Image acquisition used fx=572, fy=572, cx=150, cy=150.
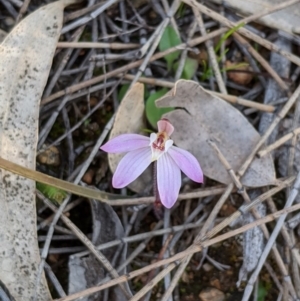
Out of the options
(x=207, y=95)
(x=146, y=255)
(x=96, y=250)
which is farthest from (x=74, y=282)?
(x=207, y=95)

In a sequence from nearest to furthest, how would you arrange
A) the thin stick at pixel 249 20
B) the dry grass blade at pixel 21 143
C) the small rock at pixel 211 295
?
the dry grass blade at pixel 21 143 → the small rock at pixel 211 295 → the thin stick at pixel 249 20

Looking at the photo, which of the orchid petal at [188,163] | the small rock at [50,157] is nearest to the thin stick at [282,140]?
the orchid petal at [188,163]

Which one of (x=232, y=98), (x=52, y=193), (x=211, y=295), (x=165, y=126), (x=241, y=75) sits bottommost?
(x=211, y=295)

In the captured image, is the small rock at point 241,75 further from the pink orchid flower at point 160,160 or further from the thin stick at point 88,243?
the thin stick at point 88,243


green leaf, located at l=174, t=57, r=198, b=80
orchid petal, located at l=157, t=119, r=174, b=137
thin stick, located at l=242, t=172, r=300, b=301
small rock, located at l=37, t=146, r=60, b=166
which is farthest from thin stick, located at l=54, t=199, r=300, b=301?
green leaf, located at l=174, t=57, r=198, b=80

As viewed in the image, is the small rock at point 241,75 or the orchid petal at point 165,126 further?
the small rock at point 241,75

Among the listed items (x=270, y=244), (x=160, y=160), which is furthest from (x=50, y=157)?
(x=270, y=244)

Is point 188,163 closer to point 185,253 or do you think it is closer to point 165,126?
point 165,126
